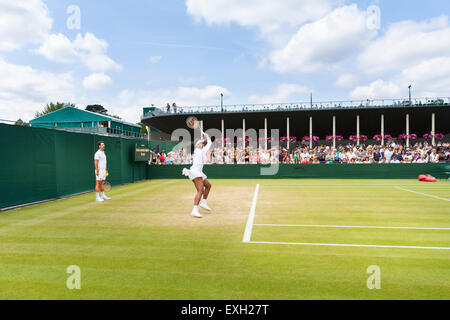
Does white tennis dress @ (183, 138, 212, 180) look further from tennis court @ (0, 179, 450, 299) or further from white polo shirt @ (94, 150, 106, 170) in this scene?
white polo shirt @ (94, 150, 106, 170)

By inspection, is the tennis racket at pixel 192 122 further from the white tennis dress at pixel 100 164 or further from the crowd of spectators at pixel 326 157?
the white tennis dress at pixel 100 164

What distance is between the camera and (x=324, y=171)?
21734mm

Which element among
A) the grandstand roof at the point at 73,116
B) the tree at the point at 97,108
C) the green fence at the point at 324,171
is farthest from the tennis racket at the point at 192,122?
the tree at the point at 97,108

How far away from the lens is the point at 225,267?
4.76 meters

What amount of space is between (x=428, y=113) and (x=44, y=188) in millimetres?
38094

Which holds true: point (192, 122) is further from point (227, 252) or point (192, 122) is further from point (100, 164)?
point (227, 252)

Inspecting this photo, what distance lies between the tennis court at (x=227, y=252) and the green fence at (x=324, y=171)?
1163 centimetres

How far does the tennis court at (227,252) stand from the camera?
400 cm

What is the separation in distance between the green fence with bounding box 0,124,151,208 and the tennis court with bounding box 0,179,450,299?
1.12 m

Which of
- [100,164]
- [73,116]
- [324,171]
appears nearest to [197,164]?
[100,164]

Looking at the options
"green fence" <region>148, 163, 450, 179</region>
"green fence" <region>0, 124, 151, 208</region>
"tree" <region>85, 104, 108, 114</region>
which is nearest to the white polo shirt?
"green fence" <region>0, 124, 151, 208</region>
